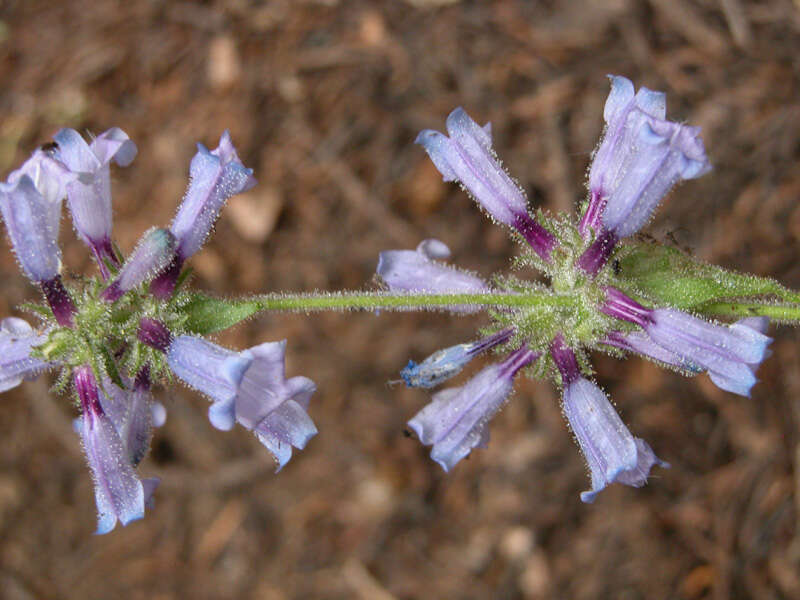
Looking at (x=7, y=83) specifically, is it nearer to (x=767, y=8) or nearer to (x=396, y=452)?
(x=396, y=452)

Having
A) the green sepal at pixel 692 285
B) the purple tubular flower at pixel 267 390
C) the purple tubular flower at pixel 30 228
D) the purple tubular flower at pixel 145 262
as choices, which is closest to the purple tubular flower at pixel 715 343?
the green sepal at pixel 692 285

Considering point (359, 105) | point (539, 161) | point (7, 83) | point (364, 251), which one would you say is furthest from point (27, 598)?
point (539, 161)

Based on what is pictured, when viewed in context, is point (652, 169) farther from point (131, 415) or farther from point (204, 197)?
point (131, 415)

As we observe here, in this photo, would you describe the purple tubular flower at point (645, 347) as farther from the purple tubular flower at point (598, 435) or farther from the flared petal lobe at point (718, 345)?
the purple tubular flower at point (598, 435)

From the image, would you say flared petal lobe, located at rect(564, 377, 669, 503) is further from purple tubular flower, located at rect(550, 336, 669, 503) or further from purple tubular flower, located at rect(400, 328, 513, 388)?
purple tubular flower, located at rect(400, 328, 513, 388)

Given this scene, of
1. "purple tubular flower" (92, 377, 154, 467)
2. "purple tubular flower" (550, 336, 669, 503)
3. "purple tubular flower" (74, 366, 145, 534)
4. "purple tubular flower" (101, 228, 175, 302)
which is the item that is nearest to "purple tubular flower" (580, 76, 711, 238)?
"purple tubular flower" (550, 336, 669, 503)
